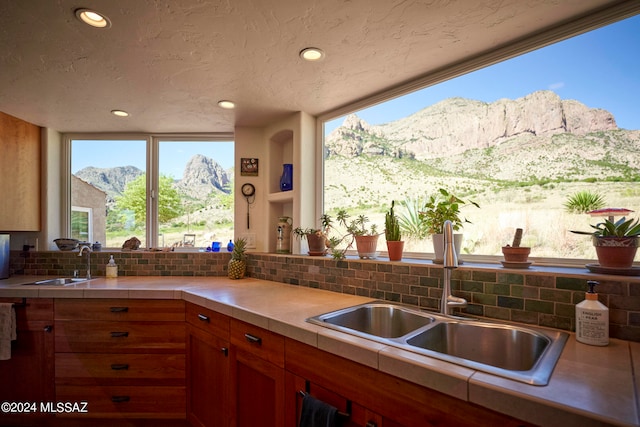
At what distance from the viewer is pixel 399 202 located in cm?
212

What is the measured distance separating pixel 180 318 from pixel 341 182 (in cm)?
151

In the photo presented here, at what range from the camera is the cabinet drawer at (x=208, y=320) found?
5.65 ft

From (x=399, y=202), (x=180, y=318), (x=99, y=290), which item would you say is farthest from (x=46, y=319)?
(x=399, y=202)

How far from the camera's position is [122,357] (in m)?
2.09

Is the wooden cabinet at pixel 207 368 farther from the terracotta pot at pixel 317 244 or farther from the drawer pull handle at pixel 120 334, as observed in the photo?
the terracotta pot at pixel 317 244

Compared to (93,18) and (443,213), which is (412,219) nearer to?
(443,213)

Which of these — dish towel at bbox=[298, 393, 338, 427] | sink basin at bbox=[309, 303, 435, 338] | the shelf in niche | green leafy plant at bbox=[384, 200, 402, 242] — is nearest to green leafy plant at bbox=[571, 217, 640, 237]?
sink basin at bbox=[309, 303, 435, 338]

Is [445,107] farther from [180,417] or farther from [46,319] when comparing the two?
[46,319]

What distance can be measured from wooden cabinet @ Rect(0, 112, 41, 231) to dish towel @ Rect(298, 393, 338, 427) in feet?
9.34

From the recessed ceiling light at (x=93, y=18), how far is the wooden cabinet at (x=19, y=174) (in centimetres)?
182

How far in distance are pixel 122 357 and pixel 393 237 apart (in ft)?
6.47

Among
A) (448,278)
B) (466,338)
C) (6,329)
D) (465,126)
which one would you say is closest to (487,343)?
(466,338)

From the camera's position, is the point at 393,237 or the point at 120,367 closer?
the point at 393,237

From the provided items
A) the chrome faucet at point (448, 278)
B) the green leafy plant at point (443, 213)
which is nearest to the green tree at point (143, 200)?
the green leafy plant at point (443, 213)
